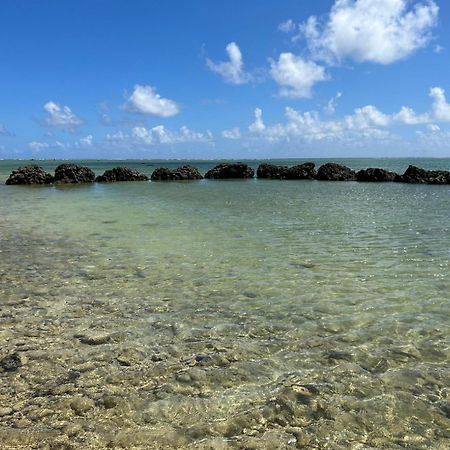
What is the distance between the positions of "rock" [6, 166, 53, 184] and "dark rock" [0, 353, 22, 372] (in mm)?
43959

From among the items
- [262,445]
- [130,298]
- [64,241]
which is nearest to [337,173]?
[64,241]

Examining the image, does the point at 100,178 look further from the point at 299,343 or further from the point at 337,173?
the point at 299,343

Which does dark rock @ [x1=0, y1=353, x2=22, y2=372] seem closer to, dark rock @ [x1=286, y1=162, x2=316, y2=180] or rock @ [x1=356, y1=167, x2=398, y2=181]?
rock @ [x1=356, y1=167, x2=398, y2=181]

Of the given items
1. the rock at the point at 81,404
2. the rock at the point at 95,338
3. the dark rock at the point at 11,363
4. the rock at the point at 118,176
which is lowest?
the rock at the point at 81,404

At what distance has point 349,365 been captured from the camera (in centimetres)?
521

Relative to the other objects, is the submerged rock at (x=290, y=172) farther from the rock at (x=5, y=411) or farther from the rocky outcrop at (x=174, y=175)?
the rock at (x=5, y=411)

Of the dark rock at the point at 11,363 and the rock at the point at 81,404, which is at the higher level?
the dark rock at the point at 11,363

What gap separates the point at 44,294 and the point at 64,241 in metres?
5.71

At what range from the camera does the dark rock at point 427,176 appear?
143 ft

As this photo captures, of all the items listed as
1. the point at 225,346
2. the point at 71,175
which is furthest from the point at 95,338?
the point at 71,175

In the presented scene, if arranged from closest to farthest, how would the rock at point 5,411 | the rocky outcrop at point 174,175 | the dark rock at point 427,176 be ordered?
1. the rock at point 5,411
2. the dark rock at point 427,176
3. the rocky outcrop at point 174,175

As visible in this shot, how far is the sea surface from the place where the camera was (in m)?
4.04

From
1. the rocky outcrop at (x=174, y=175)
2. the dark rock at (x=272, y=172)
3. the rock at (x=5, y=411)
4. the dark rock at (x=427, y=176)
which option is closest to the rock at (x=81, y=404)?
the rock at (x=5, y=411)

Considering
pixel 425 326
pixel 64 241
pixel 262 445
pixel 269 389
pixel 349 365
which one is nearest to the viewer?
pixel 262 445
